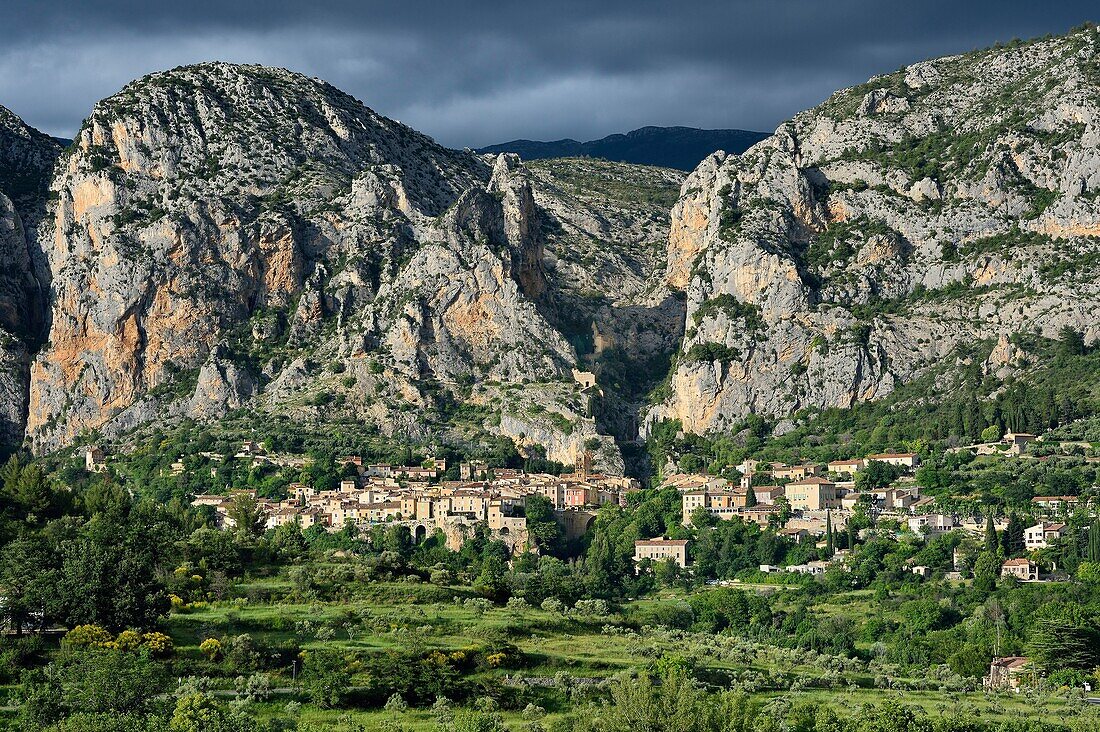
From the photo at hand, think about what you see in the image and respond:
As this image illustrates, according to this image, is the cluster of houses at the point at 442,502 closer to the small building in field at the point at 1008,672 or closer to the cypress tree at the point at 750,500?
the cypress tree at the point at 750,500

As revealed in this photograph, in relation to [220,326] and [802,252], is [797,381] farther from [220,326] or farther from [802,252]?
[220,326]

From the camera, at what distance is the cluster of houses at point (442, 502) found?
468ft

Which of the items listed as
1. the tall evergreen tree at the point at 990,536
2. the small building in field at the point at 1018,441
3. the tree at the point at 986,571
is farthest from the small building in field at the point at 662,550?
the small building in field at the point at 1018,441

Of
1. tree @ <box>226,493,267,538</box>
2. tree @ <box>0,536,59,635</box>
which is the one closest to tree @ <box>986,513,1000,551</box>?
tree @ <box>226,493,267,538</box>

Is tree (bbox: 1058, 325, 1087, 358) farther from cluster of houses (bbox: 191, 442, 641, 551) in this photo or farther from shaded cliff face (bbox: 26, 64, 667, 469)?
shaded cliff face (bbox: 26, 64, 667, 469)

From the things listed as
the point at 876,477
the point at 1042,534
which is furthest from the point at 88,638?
the point at 876,477

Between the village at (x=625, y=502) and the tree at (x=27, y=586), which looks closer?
the tree at (x=27, y=586)

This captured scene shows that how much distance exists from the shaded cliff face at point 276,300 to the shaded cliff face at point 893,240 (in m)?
17.2

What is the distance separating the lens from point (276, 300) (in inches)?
7210

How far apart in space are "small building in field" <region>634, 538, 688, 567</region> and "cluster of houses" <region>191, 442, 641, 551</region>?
354 inches

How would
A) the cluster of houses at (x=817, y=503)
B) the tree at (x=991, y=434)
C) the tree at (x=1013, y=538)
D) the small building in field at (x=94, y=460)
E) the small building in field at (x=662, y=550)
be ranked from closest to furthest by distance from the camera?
the tree at (x=1013, y=538), the cluster of houses at (x=817, y=503), the small building in field at (x=662, y=550), the tree at (x=991, y=434), the small building in field at (x=94, y=460)

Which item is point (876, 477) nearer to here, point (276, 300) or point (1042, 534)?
point (1042, 534)

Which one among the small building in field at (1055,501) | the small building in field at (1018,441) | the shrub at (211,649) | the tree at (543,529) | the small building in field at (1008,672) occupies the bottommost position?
the small building in field at (1008,672)

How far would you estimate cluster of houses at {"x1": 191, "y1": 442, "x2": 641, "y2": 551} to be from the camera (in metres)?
143
